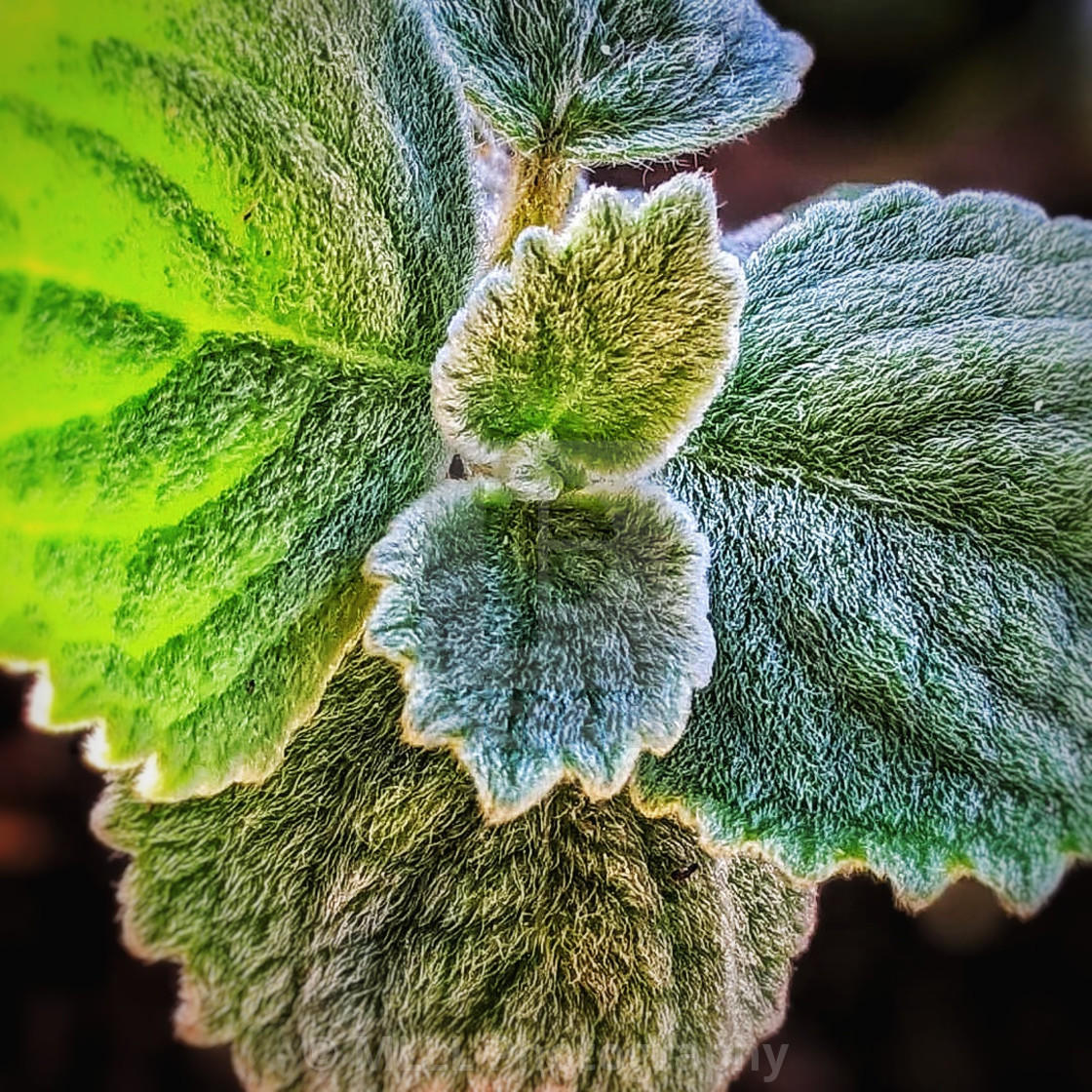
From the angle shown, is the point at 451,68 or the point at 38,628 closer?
the point at 38,628

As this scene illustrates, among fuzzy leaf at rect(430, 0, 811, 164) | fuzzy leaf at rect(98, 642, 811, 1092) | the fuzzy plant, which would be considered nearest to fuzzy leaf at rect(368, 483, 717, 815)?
the fuzzy plant

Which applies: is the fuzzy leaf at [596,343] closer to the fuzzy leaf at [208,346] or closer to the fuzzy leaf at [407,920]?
the fuzzy leaf at [208,346]

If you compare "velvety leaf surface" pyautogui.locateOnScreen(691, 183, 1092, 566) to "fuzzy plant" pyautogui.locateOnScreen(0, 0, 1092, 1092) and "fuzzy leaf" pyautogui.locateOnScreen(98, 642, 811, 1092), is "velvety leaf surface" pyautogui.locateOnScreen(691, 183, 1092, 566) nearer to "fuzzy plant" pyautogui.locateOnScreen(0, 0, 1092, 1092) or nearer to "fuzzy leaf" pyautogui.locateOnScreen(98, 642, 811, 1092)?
"fuzzy plant" pyautogui.locateOnScreen(0, 0, 1092, 1092)

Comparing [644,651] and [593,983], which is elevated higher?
[644,651]

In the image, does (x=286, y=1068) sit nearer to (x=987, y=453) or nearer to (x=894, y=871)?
(x=894, y=871)

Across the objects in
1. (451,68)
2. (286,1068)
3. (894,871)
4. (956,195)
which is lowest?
(286,1068)

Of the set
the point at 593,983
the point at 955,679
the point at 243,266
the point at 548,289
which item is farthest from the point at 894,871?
the point at 243,266

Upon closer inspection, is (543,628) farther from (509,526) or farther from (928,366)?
(928,366)

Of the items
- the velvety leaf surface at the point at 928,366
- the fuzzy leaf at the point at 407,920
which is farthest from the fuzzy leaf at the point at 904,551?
the fuzzy leaf at the point at 407,920
